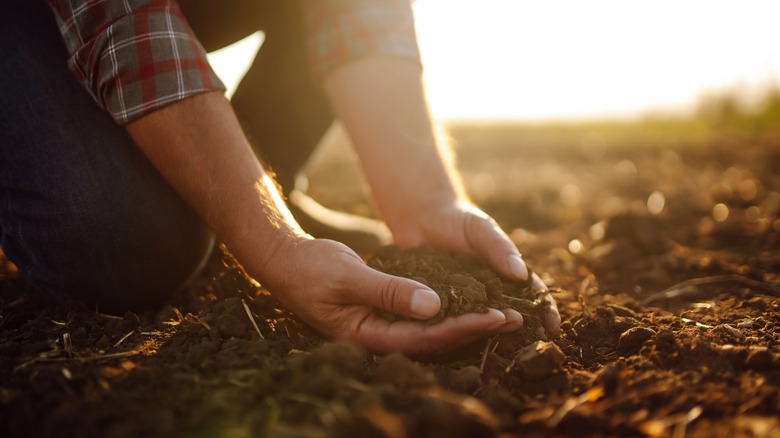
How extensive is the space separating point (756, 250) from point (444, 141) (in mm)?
1760

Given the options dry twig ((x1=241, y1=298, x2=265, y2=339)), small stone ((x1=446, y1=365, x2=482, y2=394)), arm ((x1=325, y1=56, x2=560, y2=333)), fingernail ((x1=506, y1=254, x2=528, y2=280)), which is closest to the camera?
small stone ((x1=446, y1=365, x2=482, y2=394))

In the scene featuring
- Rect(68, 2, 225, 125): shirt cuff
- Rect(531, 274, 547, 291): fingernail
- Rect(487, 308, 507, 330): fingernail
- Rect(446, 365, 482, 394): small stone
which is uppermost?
Rect(68, 2, 225, 125): shirt cuff

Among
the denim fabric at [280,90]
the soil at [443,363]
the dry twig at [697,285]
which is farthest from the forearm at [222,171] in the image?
the dry twig at [697,285]

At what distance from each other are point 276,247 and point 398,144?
0.82m

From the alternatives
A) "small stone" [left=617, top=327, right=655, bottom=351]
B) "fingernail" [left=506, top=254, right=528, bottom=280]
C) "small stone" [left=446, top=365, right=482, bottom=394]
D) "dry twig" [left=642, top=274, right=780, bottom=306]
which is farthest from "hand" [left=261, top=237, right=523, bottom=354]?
"dry twig" [left=642, top=274, right=780, bottom=306]

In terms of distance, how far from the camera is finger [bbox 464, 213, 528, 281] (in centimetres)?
170

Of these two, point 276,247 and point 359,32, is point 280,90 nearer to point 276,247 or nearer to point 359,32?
point 359,32

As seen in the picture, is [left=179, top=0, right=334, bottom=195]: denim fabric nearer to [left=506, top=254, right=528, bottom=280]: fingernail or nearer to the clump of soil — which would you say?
the clump of soil

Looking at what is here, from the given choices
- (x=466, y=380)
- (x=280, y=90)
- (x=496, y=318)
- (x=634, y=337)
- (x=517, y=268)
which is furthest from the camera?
(x=280, y=90)

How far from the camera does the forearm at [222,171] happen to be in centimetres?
152

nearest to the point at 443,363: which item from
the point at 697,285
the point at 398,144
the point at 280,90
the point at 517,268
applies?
the point at 517,268

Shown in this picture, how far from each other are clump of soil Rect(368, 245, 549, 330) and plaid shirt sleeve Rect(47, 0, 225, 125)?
2.63 ft

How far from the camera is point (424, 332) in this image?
140 cm

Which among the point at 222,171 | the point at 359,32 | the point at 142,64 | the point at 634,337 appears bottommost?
the point at 634,337
